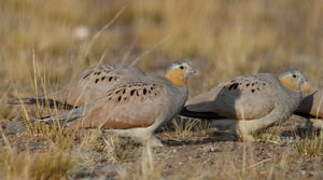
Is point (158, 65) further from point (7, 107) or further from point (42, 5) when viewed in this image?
point (7, 107)

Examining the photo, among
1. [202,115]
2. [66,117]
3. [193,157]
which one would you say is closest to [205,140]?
[202,115]

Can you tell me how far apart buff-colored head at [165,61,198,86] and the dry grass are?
817 millimetres

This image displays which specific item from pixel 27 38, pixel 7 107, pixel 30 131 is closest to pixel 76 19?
pixel 27 38

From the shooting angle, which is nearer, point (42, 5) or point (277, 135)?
point (277, 135)

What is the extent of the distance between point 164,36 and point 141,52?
0.89m

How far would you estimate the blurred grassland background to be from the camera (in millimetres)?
12383

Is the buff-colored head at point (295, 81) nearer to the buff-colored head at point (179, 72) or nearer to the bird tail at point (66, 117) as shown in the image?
the buff-colored head at point (179, 72)

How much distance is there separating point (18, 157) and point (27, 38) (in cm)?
686

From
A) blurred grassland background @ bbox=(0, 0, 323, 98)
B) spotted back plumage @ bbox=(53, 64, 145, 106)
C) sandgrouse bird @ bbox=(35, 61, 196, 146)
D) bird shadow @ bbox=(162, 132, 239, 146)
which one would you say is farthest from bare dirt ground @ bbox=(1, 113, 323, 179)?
blurred grassland background @ bbox=(0, 0, 323, 98)

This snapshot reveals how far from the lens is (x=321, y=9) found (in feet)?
58.3

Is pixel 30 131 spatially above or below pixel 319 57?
below

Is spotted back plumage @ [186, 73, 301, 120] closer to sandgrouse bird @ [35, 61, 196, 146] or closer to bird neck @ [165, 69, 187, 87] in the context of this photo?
bird neck @ [165, 69, 187, 87]

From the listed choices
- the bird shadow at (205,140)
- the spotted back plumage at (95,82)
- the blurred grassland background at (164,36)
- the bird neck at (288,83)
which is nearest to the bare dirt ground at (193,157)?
Result: the bird shadow at (205,140)

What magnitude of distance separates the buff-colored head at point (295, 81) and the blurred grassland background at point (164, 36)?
256 cm
